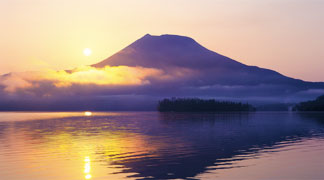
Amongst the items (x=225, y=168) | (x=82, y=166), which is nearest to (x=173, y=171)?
(x=225, y=168)

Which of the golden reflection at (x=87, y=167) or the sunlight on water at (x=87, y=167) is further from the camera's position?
the golden reflection at (x=87, y=167)

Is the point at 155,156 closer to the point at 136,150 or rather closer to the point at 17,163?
the point at 136,150

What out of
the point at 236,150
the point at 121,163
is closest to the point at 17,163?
the point at 121,163

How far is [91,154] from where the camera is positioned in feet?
160

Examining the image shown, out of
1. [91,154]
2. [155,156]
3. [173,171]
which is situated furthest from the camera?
[91,154]

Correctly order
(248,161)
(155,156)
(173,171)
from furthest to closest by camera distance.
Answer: (155,156) → (248,161) → (173,171)

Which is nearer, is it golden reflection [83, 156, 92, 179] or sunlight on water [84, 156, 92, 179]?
sunlight on water [84, 156, 92, 179]

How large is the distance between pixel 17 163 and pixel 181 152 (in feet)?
63.1

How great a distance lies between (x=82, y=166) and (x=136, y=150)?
14240 mm

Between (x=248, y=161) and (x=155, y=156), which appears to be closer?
(x=248, y=161)

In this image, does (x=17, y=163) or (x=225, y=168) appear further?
(x=17, y=163)

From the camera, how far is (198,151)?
51.6 metres

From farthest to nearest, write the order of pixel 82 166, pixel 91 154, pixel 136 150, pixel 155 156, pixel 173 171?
1. pixel 136 150
2. pixel 91 154
3. pixel 155 156
4. pixel 82 166
5. pixel 173 171

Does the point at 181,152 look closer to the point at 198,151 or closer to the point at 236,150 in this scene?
the point at 198,151
